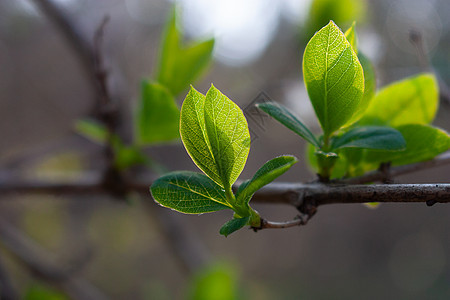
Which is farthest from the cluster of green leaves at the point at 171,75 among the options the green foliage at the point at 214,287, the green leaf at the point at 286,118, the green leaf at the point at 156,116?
the green foliage at the point at 214,287

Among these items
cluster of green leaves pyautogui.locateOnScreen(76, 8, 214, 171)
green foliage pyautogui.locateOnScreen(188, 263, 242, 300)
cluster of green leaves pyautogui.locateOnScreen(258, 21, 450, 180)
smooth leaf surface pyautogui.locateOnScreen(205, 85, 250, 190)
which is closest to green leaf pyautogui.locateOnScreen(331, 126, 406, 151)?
cluster of green leaves pyautogui.locateOnScreen(258, 21, 450, 180)

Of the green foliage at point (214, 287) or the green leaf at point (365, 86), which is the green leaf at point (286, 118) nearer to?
the green leaf at point (365, 86)

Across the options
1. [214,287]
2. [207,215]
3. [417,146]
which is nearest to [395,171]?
[417,146]

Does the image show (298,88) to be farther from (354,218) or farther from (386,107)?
(354,218)

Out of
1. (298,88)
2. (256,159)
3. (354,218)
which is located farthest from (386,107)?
(354,218)

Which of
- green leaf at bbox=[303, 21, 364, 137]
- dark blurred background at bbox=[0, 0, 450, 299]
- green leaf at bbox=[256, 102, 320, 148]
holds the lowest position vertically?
dark blurred background at bbox=[0, 0, 450, 299]

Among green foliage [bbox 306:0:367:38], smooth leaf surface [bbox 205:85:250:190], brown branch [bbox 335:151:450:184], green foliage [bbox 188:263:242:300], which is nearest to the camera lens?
smooth leaf surface [bbox 205:85:250:190]

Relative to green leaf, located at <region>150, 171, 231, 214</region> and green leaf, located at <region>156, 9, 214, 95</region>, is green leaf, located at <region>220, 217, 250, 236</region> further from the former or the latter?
green leaf, located at <region>156, 9, 214, 95</region>

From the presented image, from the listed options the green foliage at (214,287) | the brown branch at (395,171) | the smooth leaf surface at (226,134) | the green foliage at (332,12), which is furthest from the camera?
the green foliage at (214,287)
